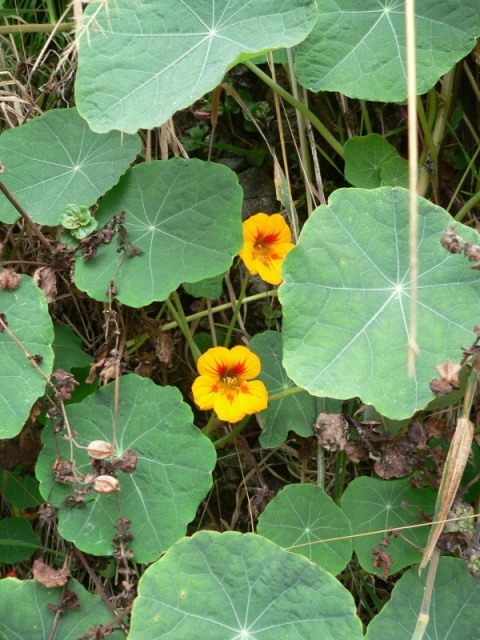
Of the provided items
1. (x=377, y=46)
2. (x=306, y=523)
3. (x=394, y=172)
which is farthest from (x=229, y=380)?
(x=377, y=46)

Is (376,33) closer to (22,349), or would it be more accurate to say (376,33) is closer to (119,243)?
(119,243)

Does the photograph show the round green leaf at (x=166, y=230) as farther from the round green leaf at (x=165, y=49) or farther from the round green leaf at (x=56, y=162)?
the round green leaf at (x=165, y=49)

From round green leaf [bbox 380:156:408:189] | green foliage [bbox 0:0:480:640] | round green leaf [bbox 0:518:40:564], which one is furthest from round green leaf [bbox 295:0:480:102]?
round green leaf [bbox 0:518:40:564]

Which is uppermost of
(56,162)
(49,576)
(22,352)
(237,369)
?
(56,162)

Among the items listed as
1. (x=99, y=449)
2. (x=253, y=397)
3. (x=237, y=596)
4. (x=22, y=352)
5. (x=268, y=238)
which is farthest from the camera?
(x=268, y=238)

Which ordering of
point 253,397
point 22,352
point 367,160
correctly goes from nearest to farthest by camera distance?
1. point 22,352
2. point 253,397
3. point 367,160

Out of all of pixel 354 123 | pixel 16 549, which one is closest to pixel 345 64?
pixel 354 123

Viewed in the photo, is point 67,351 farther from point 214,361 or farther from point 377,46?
point 377,46
